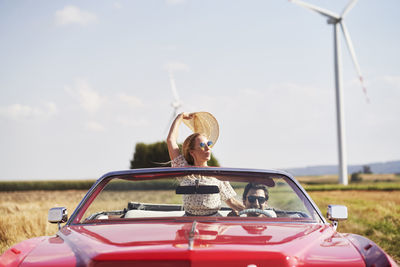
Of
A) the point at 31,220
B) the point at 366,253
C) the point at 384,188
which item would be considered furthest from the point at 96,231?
the point at 384,188

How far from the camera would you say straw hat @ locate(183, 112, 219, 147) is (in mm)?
6953

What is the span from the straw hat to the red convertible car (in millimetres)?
2425

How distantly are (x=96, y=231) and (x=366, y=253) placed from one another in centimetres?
153

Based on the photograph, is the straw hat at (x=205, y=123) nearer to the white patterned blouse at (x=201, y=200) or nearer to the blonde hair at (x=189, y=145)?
the blonde hair at (x=189, y=145)

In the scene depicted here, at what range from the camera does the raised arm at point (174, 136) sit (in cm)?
595

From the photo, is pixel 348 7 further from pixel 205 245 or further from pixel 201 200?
pixel 205 245

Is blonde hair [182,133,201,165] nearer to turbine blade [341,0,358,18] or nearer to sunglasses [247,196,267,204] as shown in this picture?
sunglasses [247,196,267,204]

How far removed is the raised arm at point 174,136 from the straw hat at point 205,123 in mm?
320

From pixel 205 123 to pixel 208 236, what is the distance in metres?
4.10

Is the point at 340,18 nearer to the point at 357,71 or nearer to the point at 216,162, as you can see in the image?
the point at 357,71

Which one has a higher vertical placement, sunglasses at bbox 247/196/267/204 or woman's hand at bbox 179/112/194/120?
woman's hand at bbox 179/112/194/120

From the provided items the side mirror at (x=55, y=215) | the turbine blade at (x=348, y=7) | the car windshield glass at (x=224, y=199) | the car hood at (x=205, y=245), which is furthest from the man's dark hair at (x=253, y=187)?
the turbine blade at (x=348, y=7)

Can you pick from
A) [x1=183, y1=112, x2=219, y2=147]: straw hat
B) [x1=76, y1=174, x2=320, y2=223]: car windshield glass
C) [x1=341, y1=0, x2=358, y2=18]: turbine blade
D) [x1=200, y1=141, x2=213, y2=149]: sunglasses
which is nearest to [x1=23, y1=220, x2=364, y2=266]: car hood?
[x1=76, y1=174, x2=320, y2=223]: car windshield glass

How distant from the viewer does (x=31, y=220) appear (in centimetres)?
1088
